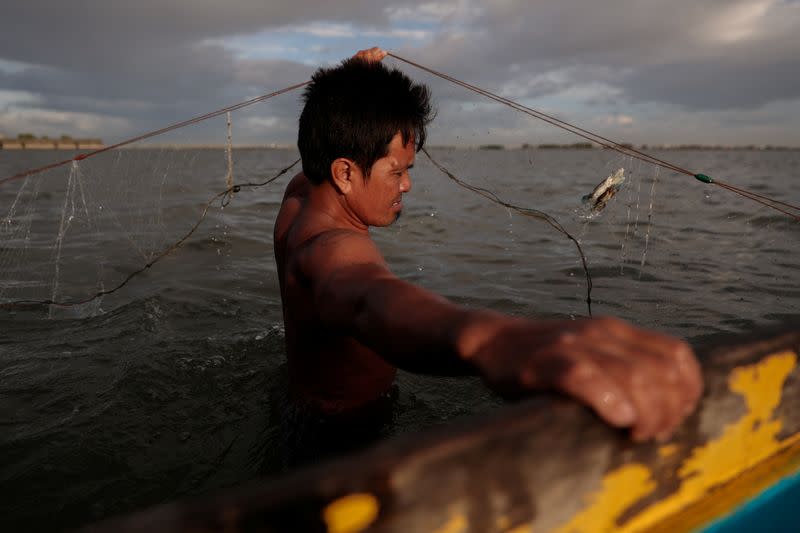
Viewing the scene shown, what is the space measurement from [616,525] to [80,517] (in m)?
2.43

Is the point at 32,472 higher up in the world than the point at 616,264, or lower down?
lower down

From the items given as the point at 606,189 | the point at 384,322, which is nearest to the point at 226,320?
the point at 606,189

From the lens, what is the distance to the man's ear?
227 cm

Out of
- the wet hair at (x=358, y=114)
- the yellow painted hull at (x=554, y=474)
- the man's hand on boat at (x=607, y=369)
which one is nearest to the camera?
the yellow painted hull at (x=554, y=474)

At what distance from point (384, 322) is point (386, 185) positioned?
3.88 ft

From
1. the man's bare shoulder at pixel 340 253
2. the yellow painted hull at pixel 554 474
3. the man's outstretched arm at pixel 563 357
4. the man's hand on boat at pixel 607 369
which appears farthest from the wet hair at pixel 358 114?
the yellow painted hull at pixel 554 474

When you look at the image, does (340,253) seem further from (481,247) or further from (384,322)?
(481,247)

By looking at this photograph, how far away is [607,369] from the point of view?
86 cm

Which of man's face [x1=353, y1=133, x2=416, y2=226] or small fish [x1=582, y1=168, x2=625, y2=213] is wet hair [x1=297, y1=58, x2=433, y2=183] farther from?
small fish [x1=582, y1=168, x2=625, y2=213]

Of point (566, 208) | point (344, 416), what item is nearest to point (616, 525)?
point (344, 416)

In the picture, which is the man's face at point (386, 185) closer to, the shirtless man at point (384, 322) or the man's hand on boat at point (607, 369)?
the shirtless man at point (384, 322)

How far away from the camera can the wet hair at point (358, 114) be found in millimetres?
2223

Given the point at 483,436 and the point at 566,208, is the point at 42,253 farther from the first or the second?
the point at 566,208

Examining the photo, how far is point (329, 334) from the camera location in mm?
2135
